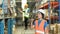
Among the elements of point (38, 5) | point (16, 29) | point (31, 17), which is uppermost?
point (38, 5)

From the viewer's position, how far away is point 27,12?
4934 millimetres

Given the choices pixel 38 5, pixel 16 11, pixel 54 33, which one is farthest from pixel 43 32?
pixel 16 11

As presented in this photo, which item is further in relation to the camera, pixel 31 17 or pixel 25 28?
pixel 25 28

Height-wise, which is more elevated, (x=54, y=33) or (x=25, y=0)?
(x=25, y=0)

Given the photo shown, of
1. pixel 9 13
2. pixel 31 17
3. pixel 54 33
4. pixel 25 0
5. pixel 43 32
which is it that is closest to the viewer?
pixel 43 32

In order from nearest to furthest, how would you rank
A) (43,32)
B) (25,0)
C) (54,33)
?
(43,32), (54,33), (25,0)

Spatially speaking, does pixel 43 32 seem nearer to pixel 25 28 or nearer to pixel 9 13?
pixel 9 13

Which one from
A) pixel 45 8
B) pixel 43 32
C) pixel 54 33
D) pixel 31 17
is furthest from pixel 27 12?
pixel 43 32

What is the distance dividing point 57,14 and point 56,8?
182mm

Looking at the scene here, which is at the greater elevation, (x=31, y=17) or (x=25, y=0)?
(x=25, y=0)

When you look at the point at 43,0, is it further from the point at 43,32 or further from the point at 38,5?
the point at 43,32

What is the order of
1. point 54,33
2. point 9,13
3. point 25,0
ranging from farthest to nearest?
point 25,0
point 9,13
point 54,33

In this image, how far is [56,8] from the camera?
15.5ft

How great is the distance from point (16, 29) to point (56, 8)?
4.62 feet
